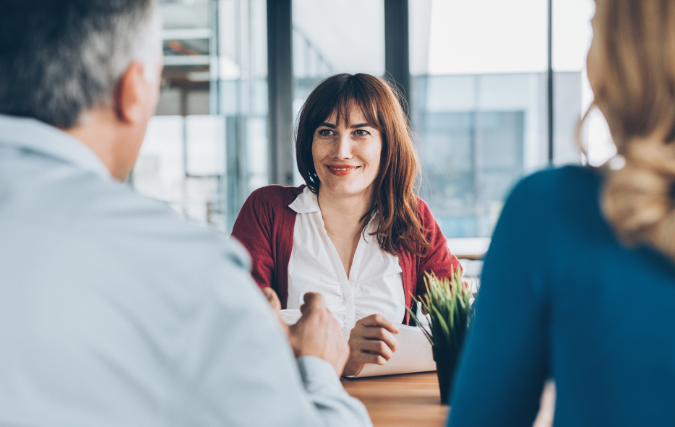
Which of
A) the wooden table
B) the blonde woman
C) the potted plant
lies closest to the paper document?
the wooden table

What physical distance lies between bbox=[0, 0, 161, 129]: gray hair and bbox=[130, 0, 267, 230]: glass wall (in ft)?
8.96

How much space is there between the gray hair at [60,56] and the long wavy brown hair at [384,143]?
127 cm

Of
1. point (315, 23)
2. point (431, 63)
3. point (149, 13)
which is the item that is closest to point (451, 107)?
point (431, 63)

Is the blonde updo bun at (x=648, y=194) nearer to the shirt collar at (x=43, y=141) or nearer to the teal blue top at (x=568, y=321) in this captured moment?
the teal blue top at (x=568, y=321)

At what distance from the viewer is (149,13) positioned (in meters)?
0.67

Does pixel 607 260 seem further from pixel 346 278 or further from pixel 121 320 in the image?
pixel 346 278

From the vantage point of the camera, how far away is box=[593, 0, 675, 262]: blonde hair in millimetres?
485

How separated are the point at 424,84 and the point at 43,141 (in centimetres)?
351

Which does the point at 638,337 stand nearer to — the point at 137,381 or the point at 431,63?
the point at 137,381

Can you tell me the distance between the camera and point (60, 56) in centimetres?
60

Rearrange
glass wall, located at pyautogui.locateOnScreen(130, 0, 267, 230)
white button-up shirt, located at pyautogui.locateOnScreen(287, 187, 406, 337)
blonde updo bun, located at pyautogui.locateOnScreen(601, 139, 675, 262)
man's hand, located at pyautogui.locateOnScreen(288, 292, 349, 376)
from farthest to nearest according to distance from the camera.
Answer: glass wall, located at pyautogui.locateOnScreen(130, 0, 267, 230), white button-up shirt, located at pyautogui.locateOnScreen(287, 187, 406, 337), man's hand, located at pyautogui.locateOnScreen(288, 292, 349, 376), blonde updo bun, located at pyautogui.locateOnScreen(601, 139, 675, 262)

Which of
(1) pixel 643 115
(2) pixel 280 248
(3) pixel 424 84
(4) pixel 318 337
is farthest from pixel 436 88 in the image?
(1) pixel 643 115

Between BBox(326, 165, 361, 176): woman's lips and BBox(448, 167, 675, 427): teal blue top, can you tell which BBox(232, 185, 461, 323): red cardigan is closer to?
BBox(326, 165, 361, 176): woman's lips

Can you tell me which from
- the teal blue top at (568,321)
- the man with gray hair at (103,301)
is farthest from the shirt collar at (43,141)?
the teal blue top at (568,321)
